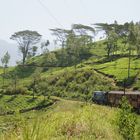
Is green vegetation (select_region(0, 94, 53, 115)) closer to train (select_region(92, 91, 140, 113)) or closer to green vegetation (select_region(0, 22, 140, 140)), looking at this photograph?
green vegetation (select_region(0, 22, 140, 140))

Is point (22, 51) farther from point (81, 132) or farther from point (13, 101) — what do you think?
point (81, 132)

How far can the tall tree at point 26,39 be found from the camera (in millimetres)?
153875

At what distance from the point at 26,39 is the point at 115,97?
103m

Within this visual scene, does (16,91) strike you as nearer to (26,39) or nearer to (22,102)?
(22,102)

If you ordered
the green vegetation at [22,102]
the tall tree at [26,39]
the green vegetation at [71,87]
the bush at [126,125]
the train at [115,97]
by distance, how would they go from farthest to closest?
the tall tree at [26,39], the green vegetation at [22,102], the train at [115,97], the bush at [126,125], the green vegetation at [71,87]

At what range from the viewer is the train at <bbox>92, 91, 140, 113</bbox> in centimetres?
5159

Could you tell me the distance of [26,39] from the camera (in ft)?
517

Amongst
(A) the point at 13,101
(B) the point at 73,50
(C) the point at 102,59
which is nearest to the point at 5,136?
(A) the point at 13,101

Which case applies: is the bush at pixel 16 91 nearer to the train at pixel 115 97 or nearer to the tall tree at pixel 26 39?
the train at pixel 115 97

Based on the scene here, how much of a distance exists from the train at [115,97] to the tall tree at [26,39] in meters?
89.8

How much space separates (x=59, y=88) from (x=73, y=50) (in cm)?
3913

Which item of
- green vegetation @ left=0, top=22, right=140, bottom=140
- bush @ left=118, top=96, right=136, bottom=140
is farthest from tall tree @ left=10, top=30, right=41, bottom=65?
bush @ left=118, top=96, right=136, bottom=140

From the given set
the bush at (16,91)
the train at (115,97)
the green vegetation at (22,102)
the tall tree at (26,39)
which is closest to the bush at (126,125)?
the train at (115,97)

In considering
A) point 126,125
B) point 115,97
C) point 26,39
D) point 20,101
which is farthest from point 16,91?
point 126,125
